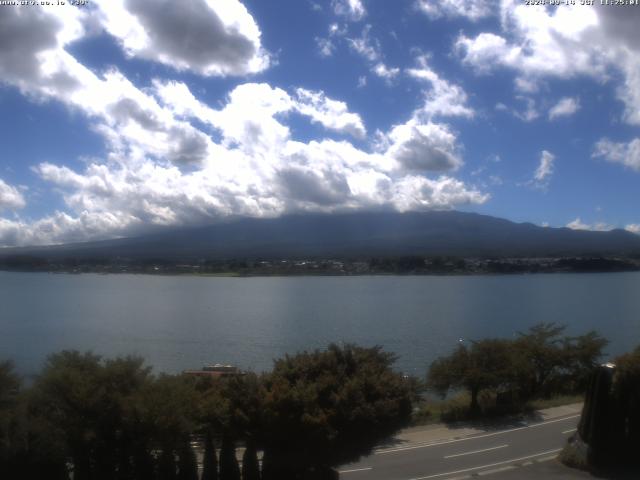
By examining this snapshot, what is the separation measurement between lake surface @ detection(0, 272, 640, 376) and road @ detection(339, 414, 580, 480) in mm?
11450

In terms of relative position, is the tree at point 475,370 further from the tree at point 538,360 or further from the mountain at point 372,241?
the mountain at point 372,241

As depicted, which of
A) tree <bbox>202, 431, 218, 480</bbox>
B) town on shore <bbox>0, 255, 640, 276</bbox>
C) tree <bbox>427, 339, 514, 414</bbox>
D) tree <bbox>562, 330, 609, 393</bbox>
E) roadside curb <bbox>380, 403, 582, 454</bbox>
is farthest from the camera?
town on shore <bbox>0, 255, 640, 276</bbox>

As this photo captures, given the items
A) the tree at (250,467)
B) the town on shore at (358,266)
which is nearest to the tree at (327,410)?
the tree at (250,467)

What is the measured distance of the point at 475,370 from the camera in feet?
51.4

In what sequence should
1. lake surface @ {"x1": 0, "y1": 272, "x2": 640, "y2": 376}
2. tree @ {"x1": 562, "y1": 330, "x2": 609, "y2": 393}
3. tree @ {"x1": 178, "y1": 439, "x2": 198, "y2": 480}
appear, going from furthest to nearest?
1. lake surface @ {"x1": 0, "y1": 272, "x2": 640, "y2": 376}
2. tree @ {"x1": 562, "y1": 330, "x2": 609, "y2": 393}
3. tree @ {"x1": 178, "y1": 439, "x2": 198, "y2": 480}

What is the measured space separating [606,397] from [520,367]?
21.1 ft

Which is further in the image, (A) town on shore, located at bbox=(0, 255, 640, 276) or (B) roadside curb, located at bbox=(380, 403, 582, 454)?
(A) town on shore, located at bbox=(0, 255, 640, 276)

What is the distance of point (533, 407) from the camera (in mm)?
14766

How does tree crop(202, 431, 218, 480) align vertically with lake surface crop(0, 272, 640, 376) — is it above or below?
above

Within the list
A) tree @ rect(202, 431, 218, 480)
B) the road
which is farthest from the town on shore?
tree @ rect(202, 431, 218, 480)

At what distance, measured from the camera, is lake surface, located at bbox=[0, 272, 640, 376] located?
96.5 feet

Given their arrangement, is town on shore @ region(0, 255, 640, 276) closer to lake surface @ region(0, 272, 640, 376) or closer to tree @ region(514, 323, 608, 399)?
lake surface @ region(0, 272, 640, 376)

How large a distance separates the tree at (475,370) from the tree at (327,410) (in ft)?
8.84

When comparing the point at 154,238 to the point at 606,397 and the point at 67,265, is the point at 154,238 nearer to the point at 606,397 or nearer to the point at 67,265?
the point at 67,265
